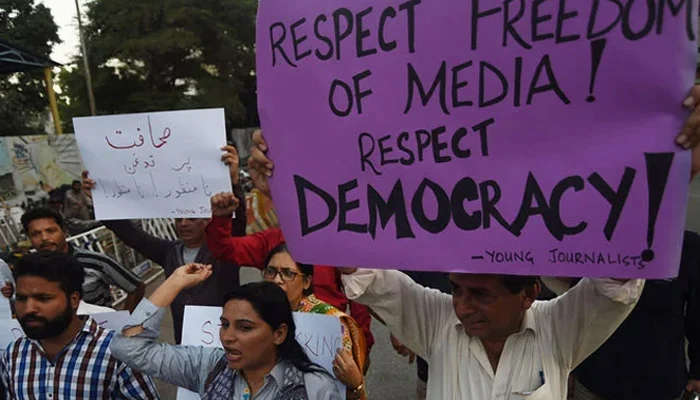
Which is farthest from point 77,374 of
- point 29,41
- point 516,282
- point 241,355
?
point 29,41

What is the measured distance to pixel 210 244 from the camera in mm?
2520

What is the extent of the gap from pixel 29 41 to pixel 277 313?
23.2m

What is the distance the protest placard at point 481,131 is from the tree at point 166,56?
78.5 feet

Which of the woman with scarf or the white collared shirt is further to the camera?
the woman with scarf

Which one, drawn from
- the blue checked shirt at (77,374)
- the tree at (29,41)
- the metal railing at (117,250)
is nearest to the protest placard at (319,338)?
the blue checked shirt at (77,374)

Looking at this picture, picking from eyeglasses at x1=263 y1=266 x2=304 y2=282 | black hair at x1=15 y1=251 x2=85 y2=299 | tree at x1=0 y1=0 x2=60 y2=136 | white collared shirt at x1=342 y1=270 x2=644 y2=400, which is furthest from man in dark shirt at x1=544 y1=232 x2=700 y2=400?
tree at x1=0 y1=0 x2=60 y2=136

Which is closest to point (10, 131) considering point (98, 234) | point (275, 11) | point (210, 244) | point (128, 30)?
point (128, 30)

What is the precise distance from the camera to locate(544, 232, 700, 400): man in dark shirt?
6.81 ft

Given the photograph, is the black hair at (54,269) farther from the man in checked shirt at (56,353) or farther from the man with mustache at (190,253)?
the man with mustache at (190,253)

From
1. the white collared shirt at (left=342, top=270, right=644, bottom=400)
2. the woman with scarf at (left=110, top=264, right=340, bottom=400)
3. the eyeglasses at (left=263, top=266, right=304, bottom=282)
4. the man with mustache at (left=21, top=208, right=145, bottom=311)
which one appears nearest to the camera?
the white collared shirt at (left=342, top=270, right=644, bottom=400)

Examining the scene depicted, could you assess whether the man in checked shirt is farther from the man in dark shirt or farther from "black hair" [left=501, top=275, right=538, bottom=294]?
the man in dark shirt

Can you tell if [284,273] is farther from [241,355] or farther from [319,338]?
[241,355]

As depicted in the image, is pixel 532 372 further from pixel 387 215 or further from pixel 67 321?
pixel 67 321

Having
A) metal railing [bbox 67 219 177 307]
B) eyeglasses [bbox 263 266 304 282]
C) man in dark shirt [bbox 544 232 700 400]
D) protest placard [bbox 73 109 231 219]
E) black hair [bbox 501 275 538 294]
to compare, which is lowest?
metal railing [bbox 67 219 177 307]
